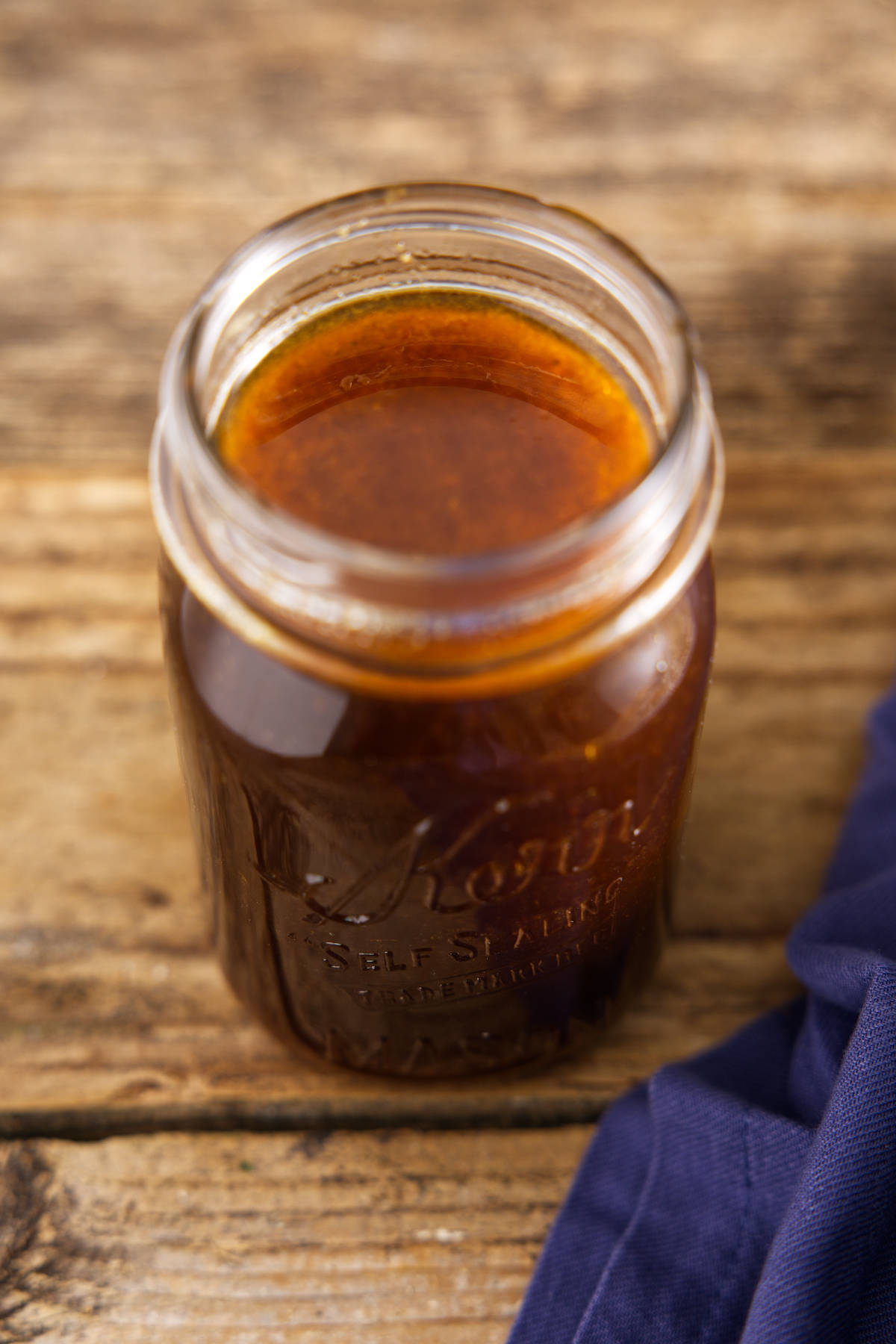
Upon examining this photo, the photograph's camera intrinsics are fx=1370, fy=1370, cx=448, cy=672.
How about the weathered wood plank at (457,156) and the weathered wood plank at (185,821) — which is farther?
the weathered wood plank at (457,156)

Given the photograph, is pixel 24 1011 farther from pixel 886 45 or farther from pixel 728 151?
pixel 886 45

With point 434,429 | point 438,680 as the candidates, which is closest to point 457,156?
point 434,429

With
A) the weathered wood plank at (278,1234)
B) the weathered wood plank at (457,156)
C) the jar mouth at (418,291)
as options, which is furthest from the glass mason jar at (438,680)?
the weathered wood plank at (457,156)

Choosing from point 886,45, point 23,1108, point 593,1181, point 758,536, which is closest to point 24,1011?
point 23,1108

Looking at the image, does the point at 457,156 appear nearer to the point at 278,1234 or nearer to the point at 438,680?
the point at 438,680

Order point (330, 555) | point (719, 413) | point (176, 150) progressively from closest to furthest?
point (330, 555), point (719, 413), point (176, 150)

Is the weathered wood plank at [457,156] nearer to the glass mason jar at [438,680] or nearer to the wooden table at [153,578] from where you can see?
the wooden table at [153,578]

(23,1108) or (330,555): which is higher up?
(330,555)

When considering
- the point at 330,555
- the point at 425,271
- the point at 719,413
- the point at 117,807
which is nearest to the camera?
the point at 330,555
